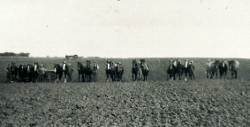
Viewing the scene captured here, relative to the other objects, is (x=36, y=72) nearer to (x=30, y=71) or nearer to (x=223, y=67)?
(x=30, y=71)

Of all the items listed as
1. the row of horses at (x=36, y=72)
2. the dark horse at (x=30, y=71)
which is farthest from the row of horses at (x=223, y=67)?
the dark horse at (x=30, y=71)

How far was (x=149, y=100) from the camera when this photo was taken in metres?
18.7

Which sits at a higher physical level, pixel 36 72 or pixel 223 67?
pixel 223 67

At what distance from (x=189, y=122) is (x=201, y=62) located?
48.2 m

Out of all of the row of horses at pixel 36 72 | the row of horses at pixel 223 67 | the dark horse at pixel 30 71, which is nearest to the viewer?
the row of horses at pixel 36 72

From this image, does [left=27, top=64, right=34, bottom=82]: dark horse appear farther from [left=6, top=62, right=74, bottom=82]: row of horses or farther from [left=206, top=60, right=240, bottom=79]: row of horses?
[left=206, top=60, right=240, bottom=79]: row of horses

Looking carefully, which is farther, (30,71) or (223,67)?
(223,67)

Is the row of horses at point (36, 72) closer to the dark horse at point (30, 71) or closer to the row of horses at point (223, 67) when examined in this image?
the dark horse at point (30, 71)

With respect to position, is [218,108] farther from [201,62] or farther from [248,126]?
[201,62]

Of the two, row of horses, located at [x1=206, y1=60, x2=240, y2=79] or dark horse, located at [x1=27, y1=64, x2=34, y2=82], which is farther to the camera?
row of horses, located at [x1=206, y1=60, x2=240, y2=79]

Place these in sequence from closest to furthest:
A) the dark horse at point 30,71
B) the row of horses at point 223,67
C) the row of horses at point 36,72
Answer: the row of horses at point 36,72, the dark horse at point 30,71, the row of horses at point 223,67

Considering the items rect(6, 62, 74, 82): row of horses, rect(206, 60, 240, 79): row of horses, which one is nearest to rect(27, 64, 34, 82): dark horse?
rect(6, 62, 74, 82): row of horses

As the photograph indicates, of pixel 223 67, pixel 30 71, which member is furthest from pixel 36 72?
pixel 223 67

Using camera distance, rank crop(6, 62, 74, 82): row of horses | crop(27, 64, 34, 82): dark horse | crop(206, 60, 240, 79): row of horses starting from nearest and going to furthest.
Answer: crop(6, 62, 74, 82): row of horses
crop(27, 64, 34, 82): dark horse
crop(206, 60, 240, 79): row of horses
